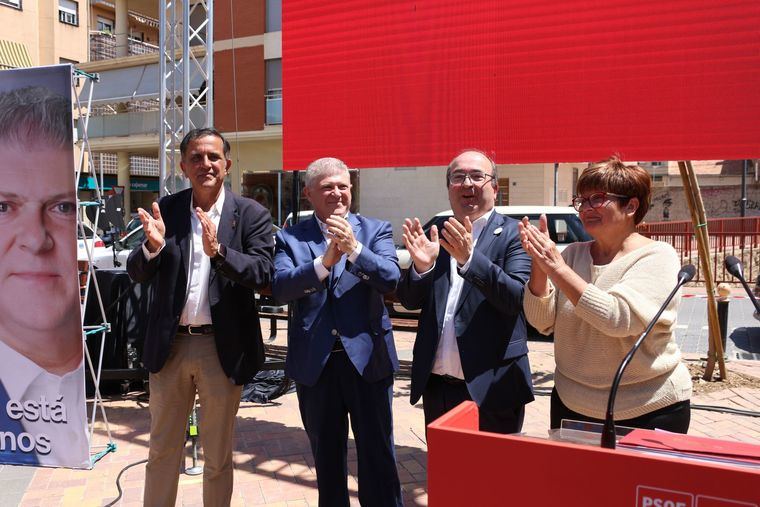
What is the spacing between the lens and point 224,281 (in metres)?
2.80

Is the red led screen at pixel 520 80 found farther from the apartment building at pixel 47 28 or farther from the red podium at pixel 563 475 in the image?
the apartment building at pixel 47 28

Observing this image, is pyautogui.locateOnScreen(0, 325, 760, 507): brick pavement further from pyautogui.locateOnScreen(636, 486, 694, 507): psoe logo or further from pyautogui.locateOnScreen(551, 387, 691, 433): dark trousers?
pyautogui.locateOnScreen(636, 486, 694, 507): psoe logo

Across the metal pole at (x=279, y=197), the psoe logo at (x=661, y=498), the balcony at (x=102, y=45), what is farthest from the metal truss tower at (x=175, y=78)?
the balcony at (x=102, y=45)

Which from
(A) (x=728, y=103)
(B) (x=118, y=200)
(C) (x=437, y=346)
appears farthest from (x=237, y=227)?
(B) (x=118, y=200)

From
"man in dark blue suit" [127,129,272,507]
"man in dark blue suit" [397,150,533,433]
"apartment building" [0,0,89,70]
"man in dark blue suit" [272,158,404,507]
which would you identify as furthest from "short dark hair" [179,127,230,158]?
"apartment building" [0,0,89,70]

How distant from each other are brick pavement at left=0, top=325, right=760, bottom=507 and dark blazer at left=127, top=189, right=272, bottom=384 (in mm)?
1138

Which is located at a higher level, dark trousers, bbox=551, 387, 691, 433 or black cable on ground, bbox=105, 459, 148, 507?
dark trousers, bbox=551, 387, 691, 433

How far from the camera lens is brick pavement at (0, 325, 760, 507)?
3525 millimetres

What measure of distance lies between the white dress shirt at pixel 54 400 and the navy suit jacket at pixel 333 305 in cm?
111

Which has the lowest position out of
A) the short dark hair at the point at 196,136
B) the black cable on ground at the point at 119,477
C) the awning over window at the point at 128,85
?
the black cable on ground at the point at 119,477

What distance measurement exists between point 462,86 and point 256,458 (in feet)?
9.26

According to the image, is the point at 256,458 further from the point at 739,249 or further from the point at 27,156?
the point at 739,249

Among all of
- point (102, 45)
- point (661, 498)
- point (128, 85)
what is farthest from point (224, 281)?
point (102, 45)

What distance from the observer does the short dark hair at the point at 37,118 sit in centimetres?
288
